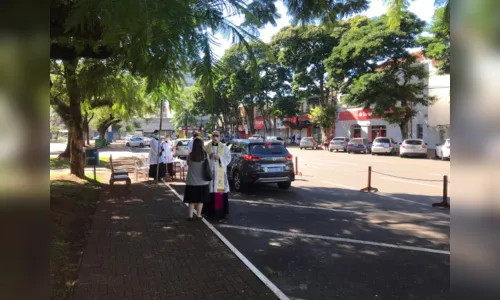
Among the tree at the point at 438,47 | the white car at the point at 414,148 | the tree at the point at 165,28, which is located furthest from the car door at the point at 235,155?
the white car at the point at 414,148

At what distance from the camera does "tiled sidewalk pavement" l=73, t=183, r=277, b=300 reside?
4285 mm

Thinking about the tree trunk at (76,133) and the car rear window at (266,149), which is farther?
the tree trunk at (76,133)

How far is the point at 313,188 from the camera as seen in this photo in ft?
41.6

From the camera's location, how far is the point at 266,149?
39.5 ft

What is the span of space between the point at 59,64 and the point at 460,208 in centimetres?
1502

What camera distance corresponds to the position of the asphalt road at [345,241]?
454 centimetres

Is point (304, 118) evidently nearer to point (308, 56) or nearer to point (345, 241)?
point (308, 56)

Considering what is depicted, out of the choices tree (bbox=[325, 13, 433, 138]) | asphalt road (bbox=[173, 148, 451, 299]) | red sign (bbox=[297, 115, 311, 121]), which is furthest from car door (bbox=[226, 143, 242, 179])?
red sign (bbox=[297, 115, 311, 121])

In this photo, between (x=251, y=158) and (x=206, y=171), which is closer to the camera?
(x=206, y=171)

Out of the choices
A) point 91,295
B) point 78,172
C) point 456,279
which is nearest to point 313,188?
point 78,172

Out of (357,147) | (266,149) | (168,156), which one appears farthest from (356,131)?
(266,149)

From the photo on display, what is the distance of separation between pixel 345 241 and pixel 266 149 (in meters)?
6.00

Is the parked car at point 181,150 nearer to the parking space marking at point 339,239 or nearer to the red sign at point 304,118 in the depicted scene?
the parking space marking at point 339,239

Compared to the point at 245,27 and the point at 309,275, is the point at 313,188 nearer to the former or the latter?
the point at 309,275
